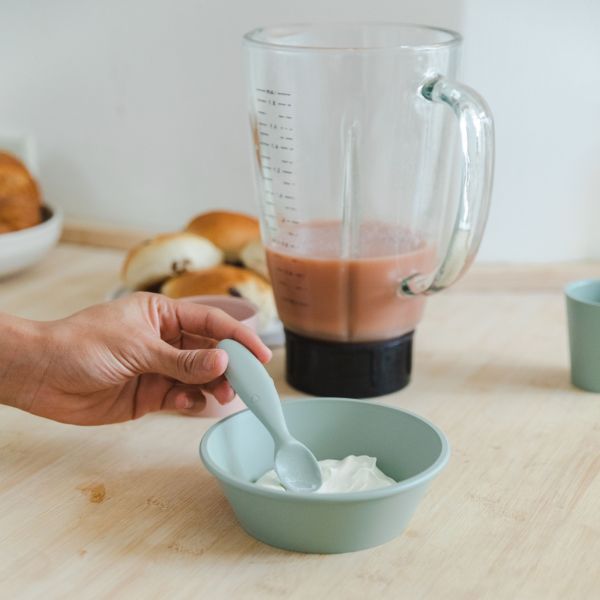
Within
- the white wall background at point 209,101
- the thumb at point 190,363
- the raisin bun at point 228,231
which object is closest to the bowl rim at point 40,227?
the white wall background at point 209,101

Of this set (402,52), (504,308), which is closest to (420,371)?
(504,308)

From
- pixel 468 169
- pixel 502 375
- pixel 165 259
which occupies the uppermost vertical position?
pixel 468 169

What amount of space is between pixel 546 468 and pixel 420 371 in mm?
219

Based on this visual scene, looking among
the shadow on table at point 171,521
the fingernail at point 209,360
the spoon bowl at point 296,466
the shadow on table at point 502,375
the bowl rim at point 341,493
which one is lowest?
the shadow on table at point 502,375

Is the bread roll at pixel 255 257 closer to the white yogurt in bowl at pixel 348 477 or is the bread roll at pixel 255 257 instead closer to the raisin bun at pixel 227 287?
the raisin bun at pixel 227 287

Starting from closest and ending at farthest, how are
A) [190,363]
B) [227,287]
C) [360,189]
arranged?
[190,363] → [360,189] → [227,287]

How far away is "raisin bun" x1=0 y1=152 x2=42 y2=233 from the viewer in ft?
4.11

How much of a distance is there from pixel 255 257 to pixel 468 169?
33 centimetres

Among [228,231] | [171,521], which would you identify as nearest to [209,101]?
[228,231]

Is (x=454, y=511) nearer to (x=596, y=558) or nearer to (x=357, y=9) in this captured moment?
(x=596, y=558)

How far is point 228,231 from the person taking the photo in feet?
3.74

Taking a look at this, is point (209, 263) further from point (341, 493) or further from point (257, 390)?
point (341, 493)

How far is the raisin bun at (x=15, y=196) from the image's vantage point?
1.25 m

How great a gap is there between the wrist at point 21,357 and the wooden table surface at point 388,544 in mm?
63
